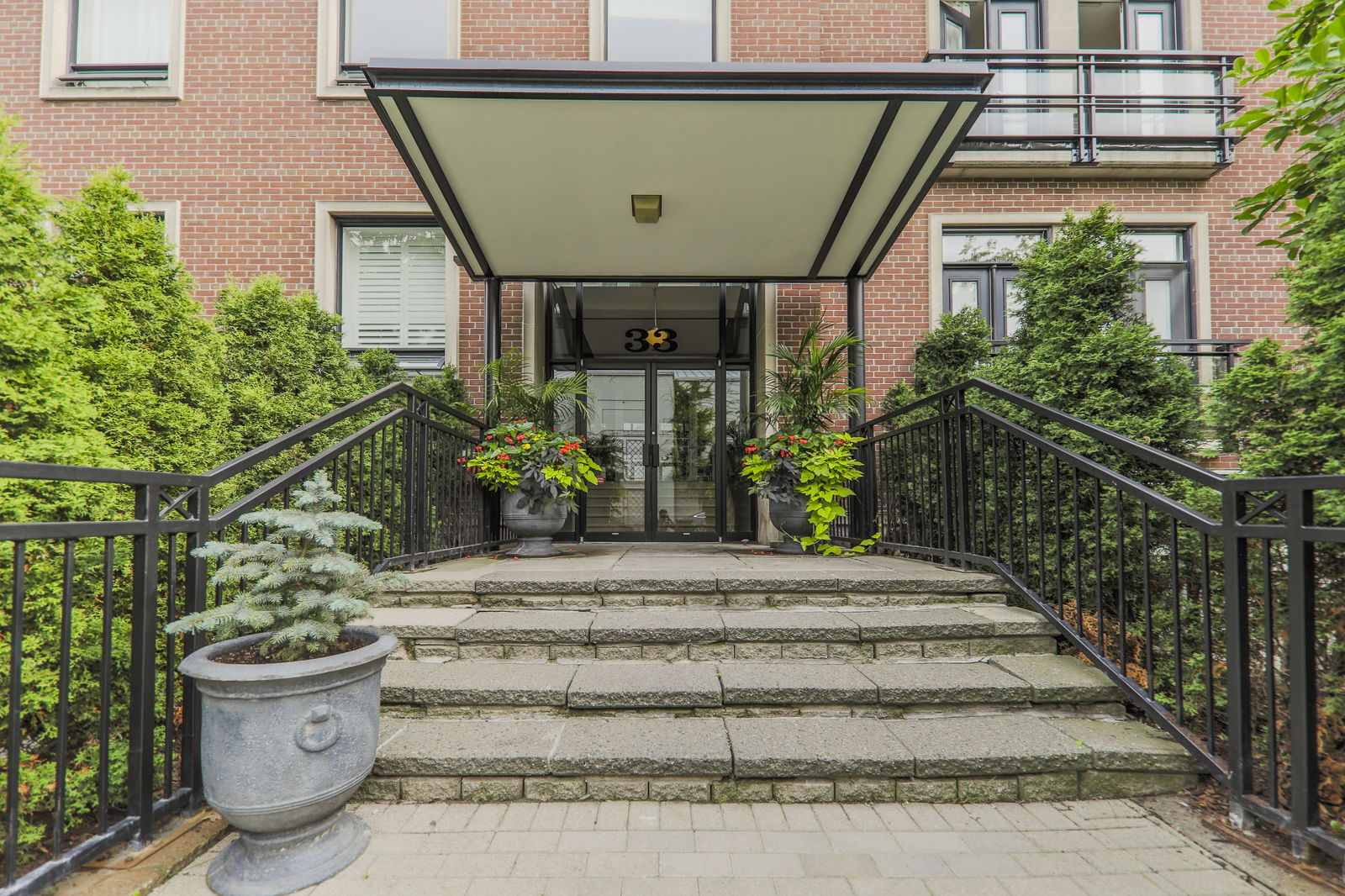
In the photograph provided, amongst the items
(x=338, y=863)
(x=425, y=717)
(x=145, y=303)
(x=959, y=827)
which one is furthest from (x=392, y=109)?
(x=959, y=827)

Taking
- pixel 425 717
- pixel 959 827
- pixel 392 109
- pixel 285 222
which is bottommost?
pixel 959 827

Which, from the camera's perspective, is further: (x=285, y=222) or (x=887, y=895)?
(x=285, y=222)

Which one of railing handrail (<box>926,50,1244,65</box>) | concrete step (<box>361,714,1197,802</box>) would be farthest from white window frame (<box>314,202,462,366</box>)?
railing handrail (<box>926,50,1244,65</box>)

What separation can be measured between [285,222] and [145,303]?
3806 millimetres

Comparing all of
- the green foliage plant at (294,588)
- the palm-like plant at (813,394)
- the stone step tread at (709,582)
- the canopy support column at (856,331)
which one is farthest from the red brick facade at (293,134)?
the green foliage plant at (294,588)

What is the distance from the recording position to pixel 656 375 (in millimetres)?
6895

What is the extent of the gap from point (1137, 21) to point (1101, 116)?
1.49 meters

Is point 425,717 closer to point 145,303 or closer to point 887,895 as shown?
point 887,895

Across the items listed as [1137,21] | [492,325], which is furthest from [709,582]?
[1137,21]

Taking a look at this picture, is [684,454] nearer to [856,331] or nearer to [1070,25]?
[856,331]

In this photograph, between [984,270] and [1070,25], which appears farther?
[1070,25]

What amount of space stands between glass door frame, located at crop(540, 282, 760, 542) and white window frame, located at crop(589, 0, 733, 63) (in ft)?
7.59

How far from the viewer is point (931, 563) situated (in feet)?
13.7

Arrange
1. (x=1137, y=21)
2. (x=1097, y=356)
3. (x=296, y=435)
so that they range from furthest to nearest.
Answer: (x=1137, y=21), (x=1097, y=356), (x=296, y=435)
